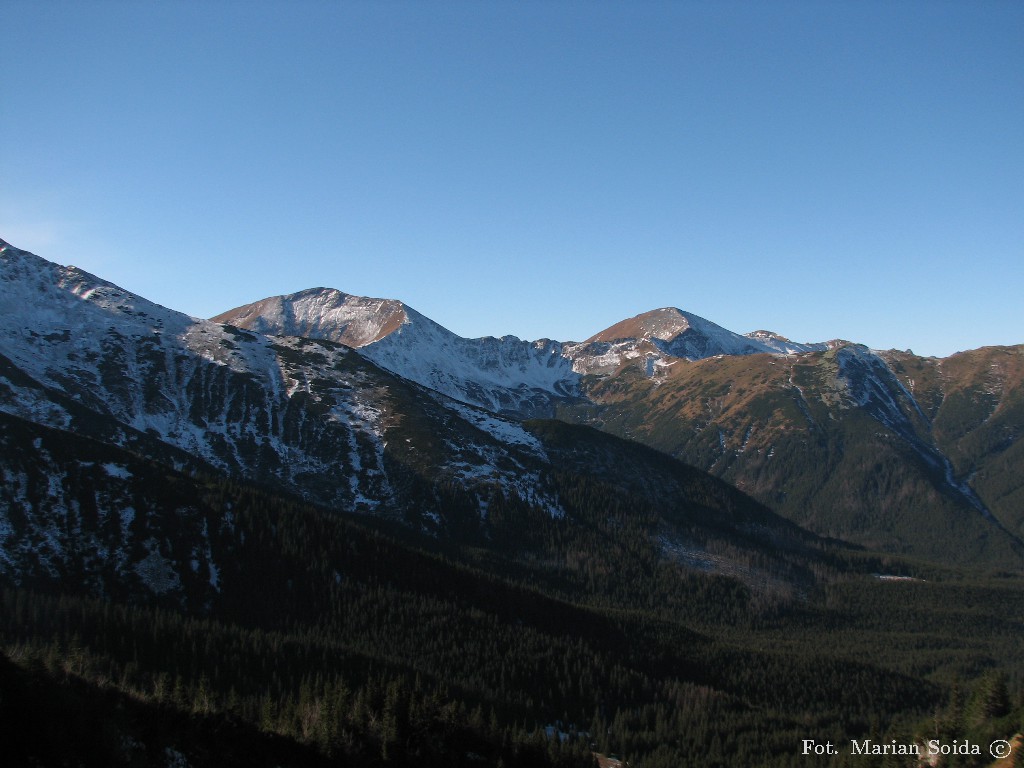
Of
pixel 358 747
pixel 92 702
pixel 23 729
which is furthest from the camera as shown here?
pixel 358 747

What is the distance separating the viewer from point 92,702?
90500mm

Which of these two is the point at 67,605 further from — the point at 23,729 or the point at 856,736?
the point at 856,736

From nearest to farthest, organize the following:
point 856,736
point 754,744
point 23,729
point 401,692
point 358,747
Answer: point 23,729, point 358,747, point 401,692, point 754,744, point 856,736

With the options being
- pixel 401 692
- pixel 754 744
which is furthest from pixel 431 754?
pixel 754 744

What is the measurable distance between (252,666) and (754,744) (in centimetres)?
10339

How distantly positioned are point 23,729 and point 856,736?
176 meters

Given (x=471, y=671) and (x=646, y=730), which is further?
(x=471, y=671)

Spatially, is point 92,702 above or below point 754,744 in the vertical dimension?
above

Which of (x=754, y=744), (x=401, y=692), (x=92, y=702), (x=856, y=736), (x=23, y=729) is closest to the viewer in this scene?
(x=23, y=729)

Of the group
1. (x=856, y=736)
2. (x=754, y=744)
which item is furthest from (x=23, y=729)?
(x=856, y=736)

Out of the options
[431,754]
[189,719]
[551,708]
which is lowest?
[551,708]

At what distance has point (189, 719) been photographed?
320 feet

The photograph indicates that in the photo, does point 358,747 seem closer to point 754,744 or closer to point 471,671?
point 471,671

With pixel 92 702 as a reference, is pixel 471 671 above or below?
below
